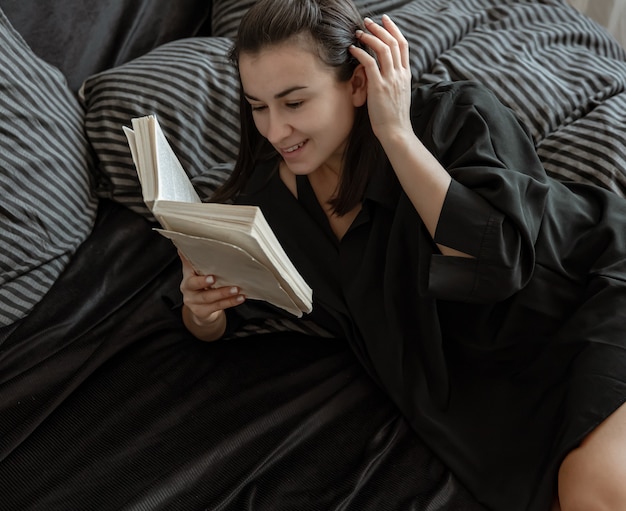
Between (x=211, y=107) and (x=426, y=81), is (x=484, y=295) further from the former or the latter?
(x=211, y=107)

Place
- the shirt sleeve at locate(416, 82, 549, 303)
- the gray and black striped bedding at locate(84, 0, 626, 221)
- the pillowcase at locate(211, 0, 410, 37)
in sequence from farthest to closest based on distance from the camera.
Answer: the pillowcase at locate(211, 0, 410, 37) → the gray and black striped bedding at locate(84, 0, 626, 221) → the shirt sleeve at locate(416, 82, 549, 303)

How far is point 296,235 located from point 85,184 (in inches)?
17.8

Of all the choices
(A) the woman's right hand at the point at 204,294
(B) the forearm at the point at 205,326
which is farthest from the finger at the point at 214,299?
(B) the forearm at the point at 205,326

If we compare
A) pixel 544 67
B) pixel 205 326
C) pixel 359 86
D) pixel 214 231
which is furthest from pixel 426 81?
pixel 214 231

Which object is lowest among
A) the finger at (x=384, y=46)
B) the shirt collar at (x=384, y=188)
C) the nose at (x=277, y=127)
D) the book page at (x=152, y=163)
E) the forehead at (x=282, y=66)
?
the shirt collar at (x=384, y=188)

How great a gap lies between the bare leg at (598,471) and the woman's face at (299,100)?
0.54 m

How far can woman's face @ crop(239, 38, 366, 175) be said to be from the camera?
0.96 meters

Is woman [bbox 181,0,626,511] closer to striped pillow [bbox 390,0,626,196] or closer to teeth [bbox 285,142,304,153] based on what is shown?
teeth [bbox 285,142,304,153]

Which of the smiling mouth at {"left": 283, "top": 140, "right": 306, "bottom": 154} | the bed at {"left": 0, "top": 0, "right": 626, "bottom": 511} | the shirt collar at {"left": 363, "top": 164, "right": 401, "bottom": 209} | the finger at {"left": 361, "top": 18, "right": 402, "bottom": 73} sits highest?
the finger at {"left": 361, "top": 18, "right": 402, "bottom": 73}

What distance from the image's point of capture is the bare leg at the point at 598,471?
2.77 feet

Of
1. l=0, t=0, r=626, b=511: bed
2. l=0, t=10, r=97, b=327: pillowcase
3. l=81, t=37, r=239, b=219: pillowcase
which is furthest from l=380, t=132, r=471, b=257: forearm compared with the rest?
l=0, t=10, r=97, b=327: pillowcase

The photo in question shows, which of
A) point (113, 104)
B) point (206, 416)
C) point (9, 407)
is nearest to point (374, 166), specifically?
point (206, 416)

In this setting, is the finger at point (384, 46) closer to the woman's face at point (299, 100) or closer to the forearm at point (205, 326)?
the woman's face at point (299, 100)

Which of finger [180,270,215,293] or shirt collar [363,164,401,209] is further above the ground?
shirt collar [363,164,401,209]
